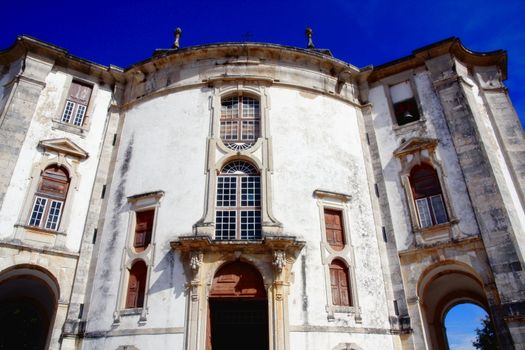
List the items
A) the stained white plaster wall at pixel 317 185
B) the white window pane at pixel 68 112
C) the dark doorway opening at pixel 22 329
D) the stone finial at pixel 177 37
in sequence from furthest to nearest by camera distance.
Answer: the stone finial at pixel 177 37 → the dark doorway opening at pixel 22 329 → the white window pane at pixel 68 112 → the stained white plaster wall at pixel 317 185

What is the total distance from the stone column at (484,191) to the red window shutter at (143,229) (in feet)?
40.7

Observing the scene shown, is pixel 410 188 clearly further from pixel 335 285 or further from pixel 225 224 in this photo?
pixel 225 224

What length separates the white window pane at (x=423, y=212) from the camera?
16250 mm

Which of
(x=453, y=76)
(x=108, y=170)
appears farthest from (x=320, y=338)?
(x=453, y=76)

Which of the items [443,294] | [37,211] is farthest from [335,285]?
[37,211]

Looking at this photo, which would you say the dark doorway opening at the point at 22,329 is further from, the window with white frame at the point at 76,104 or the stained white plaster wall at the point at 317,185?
the stained white plaster wall at the point at 317,185

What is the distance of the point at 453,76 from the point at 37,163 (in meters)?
18.1

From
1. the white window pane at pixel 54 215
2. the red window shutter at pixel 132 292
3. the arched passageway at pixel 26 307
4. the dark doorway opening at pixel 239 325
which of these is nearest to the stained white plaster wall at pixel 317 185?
the dark doorway opening at pixel 239 325

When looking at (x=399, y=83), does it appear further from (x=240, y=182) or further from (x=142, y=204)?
(x=142, y=204)

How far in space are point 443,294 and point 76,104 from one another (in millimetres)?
19174

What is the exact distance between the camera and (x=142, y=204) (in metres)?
16.4

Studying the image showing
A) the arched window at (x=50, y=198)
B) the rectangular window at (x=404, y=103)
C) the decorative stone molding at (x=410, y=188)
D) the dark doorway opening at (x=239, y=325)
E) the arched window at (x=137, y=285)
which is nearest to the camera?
the arched window at (x=137, y=285)

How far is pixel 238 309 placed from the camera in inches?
619

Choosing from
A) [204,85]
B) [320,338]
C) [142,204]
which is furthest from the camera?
[204,85]
